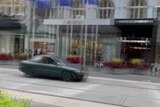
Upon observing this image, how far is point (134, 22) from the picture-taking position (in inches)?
1220

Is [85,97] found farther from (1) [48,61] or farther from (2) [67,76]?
(1) [48,61]

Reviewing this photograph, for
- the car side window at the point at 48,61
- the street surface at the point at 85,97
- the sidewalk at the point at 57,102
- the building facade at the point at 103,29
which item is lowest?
the street surface at the point at 85,97

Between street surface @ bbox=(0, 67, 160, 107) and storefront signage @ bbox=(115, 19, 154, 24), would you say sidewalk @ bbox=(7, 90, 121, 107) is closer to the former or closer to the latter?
street surface @ bbox=(0, 67, 160, 107)

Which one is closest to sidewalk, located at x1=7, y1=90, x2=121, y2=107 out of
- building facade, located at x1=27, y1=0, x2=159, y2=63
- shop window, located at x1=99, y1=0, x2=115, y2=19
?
building facade, located at x1=27, y1=0, x2=159, y2=63

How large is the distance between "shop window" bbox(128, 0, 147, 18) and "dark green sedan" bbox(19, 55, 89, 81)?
13.0 m

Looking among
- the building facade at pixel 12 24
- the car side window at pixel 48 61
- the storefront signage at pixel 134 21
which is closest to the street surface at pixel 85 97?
the car side window at pixel 48 61

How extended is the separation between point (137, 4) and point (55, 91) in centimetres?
2021

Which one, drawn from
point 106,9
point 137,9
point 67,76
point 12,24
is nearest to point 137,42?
point 137,9

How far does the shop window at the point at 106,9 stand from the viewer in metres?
34.8

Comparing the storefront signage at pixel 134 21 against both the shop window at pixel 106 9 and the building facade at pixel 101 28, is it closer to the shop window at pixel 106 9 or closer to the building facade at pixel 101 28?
the building facade at pixel 101 28

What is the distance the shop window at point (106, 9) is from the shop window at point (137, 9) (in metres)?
1.64

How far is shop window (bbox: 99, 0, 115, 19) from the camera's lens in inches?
1368

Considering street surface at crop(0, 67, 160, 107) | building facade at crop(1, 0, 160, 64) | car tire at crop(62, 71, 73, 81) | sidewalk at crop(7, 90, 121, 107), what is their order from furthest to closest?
building facade at crop(1, 0, 160, 64) → car tire at crop(62, 71, 73, 81) → street surface at crop(0, 67, 160, 107) → sidewalk at crop(7, 90, 121, 107)

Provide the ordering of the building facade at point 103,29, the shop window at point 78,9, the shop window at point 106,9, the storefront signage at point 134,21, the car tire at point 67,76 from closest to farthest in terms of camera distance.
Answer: the car tire at point 67,76 → the storefront signage at point 134,21 → the building facade at point 103,29 → the shop window at point 106,9 → the shop window at point 78,9
